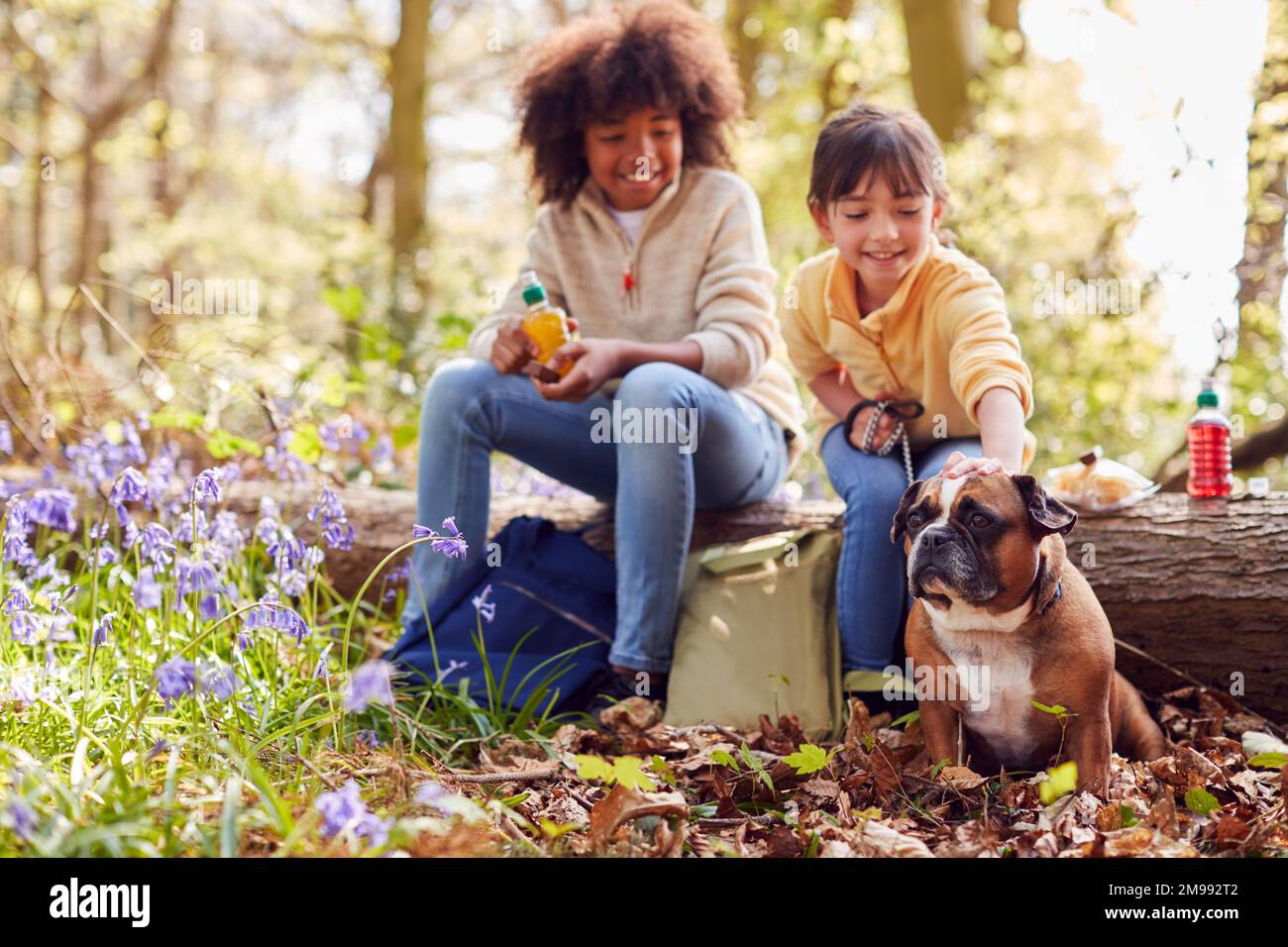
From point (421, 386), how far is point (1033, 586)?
4.12 metres

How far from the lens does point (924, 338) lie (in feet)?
10.0

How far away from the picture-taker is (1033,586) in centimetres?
248

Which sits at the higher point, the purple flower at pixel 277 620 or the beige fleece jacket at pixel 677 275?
the beige fleece jacket at pixel 677 275

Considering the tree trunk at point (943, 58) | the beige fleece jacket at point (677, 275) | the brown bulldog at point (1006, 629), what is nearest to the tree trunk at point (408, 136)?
the tree trunk at point (943, 58)

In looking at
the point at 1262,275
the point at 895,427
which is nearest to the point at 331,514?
the point at 895,427

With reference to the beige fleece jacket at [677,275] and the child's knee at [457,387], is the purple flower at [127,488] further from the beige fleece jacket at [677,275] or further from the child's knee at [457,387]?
the beige fleece jacket at [677,275]

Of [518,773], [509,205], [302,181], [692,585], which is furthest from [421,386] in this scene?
[302,181]

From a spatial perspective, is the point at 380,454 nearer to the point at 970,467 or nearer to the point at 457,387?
the point at 457,387

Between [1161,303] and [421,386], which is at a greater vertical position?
[1161,303]

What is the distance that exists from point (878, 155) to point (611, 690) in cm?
165

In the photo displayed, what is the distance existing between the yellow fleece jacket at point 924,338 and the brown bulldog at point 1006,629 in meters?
0.40

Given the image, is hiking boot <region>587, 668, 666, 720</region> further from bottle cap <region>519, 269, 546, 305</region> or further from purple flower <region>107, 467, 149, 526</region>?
purple flower <region>107, 467, 149, 526</region>

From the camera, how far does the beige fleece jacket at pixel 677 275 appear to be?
349 centimetres
